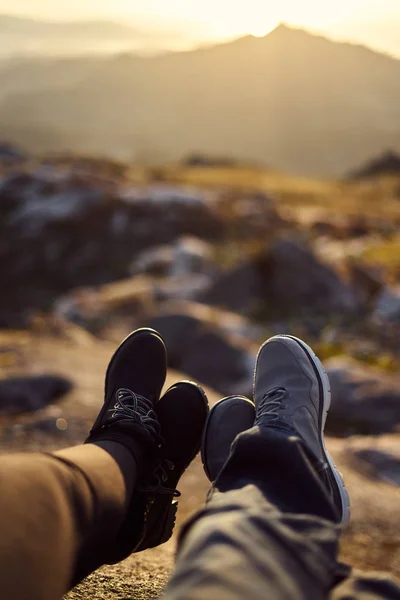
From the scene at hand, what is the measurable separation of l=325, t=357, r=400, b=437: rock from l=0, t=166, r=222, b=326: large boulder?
267 inches

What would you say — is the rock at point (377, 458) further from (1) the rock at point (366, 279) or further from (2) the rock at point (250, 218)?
(2) the rock at point (250, 218)

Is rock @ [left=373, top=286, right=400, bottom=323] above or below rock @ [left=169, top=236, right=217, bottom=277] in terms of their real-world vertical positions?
below

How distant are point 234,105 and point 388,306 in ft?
485

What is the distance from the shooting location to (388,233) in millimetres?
17109

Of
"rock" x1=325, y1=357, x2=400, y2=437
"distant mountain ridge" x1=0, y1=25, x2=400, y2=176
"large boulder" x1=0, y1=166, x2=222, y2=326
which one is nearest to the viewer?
"rock" x1=325, y1=357, x2=400, y2=437

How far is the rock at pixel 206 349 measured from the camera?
221 inches

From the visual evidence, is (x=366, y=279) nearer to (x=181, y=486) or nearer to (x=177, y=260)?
(x=177, y=260)

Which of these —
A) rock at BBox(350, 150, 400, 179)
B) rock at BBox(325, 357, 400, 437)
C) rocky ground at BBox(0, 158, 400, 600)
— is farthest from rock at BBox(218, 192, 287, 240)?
rock at BBox(350, 150, 400, 179)

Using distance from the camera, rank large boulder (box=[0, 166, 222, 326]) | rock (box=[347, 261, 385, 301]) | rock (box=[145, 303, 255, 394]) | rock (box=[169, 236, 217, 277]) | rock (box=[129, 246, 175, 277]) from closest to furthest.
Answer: rock (box=[145, 303, 255, 394]), rock (box=[347, 261, 385, 301]), rock (box=[169, 236, 217, 277]), rock (box=[129, 246, 175, 277]), large boulder (box=[0, 166, 222, 326])

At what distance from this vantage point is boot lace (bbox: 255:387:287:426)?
7.39 feet

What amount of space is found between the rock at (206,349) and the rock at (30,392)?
158cm

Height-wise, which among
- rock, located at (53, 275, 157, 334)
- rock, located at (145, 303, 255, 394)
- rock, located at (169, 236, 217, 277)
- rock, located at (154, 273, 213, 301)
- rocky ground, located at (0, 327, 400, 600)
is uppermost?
rock, located at (169, 236, 217, 277)

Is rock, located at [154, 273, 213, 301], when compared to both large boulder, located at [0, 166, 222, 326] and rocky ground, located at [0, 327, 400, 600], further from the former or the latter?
rocky ground, located at [0, 327, 400, 600]

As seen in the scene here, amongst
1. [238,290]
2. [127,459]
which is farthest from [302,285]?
[127,459]
